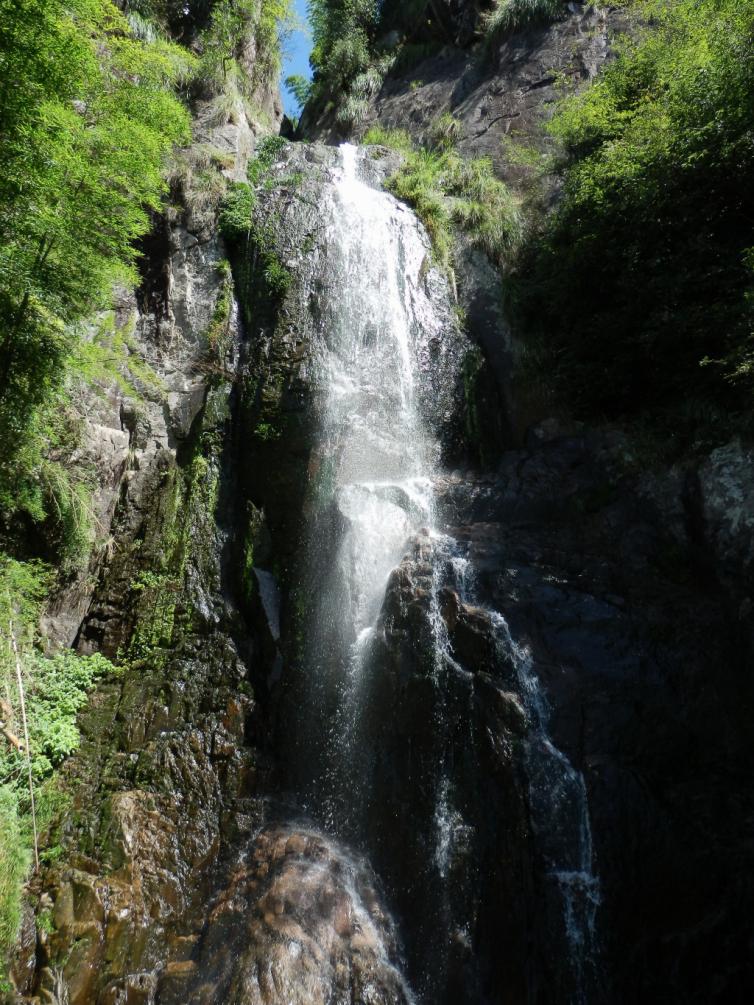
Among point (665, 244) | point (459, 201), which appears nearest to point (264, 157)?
point (459, 201)

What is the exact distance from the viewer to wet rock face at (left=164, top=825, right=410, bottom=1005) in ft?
14.4

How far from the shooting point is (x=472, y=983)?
4488 millimetres

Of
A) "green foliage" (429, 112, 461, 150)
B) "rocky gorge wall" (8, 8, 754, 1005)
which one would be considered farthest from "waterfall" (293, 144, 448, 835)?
"green foliage" (429, 112, 461, 150)

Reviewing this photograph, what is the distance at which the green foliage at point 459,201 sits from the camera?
10625 millimetres

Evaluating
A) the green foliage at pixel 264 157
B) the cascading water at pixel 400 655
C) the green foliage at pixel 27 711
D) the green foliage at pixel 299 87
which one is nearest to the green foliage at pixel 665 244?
the cascading water at pixel 400 655

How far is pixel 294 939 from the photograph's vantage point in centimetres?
463

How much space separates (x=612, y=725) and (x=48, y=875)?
4905mm

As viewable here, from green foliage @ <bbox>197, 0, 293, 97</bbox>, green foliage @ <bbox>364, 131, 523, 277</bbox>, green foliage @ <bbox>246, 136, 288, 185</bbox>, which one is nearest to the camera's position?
green foliage @ <bbox>364, 131, 523, 277</bbox>

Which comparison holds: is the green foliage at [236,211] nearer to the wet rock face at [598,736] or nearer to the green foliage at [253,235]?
the green foliage at [253,235]

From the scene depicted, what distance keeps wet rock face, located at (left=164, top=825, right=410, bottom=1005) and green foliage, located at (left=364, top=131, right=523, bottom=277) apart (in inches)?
359

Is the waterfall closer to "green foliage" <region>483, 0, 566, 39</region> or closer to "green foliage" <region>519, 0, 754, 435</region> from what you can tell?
"green foliage" <region>519, 0, 754, 435</region>

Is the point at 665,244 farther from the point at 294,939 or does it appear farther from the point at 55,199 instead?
the point at 294,939

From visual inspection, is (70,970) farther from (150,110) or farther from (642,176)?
(642,176)

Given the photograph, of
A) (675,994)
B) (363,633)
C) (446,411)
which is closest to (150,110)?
(446,411)
